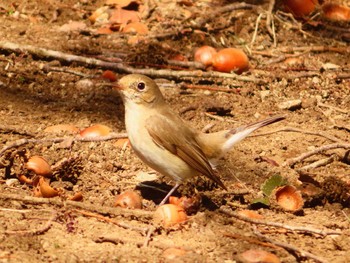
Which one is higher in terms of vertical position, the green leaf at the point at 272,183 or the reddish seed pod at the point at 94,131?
the green leaf at the point at 272,183

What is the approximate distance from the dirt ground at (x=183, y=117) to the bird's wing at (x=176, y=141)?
0.27m

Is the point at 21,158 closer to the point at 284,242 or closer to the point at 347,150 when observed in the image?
the point at 284,242

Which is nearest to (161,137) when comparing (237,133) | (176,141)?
(176,141)

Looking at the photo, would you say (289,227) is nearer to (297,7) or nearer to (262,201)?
(262,201)

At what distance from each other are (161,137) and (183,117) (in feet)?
5.11

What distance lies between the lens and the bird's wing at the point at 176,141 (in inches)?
242

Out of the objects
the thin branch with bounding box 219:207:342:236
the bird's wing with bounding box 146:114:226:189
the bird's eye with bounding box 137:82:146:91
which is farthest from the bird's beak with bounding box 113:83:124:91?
the thin branch with bounding box 219:207:342:236

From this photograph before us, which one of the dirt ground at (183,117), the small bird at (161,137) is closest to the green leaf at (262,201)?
the dirt ground at (183,117)

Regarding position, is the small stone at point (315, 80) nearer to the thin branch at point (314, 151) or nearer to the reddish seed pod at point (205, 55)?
the reddish seed pod at point (205, 55)

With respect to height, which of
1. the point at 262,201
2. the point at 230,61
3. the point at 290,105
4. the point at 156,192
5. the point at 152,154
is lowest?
the point at 156,192

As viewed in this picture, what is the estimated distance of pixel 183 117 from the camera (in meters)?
7.71

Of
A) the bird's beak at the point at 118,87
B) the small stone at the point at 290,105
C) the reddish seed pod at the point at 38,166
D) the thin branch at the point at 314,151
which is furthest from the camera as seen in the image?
the small stone at the point at 290,105

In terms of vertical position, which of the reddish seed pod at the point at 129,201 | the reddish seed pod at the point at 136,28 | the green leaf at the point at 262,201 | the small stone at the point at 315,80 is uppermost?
the reddish seed pod at the point at 136,28

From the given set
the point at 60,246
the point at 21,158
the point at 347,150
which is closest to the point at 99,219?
the point at 60,246
